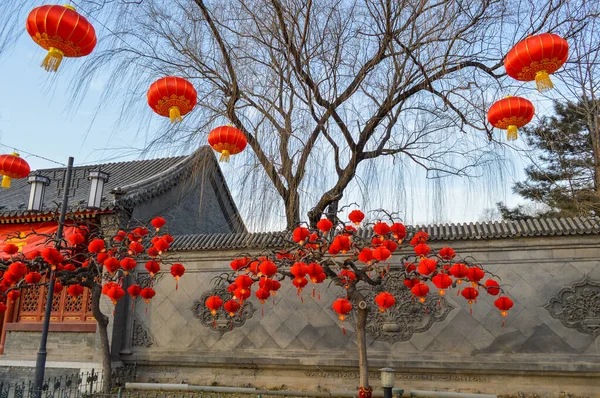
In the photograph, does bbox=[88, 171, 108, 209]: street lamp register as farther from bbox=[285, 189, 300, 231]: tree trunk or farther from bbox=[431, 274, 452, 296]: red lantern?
bbox=[431, 274, 452, 296]: red lantern

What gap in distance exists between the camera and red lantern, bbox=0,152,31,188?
758 cm

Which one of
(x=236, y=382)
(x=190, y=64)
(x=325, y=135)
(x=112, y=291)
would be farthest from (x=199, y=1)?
(x=236, y=382)

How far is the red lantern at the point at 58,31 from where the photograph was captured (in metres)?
3.90

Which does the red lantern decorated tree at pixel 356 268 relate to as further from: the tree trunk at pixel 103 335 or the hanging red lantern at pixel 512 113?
the tree trunk at pixel 103 335

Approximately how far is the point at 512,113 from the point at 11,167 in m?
7.89

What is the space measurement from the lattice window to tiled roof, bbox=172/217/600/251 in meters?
A: 2.86

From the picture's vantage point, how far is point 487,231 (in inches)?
285

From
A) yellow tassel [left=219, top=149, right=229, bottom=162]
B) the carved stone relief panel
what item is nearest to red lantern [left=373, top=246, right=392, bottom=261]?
yellow tassel [left=219, top=149, right=229, bottom=162]

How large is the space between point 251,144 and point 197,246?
3.11 meters

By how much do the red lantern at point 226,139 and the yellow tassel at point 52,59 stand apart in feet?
6.08

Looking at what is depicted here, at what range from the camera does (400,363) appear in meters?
7.04

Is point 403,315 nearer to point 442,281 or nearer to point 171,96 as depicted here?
point 442,281

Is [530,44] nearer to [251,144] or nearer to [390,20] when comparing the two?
[390,20]

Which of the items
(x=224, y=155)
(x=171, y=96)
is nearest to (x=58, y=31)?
(x=171, y=96)
